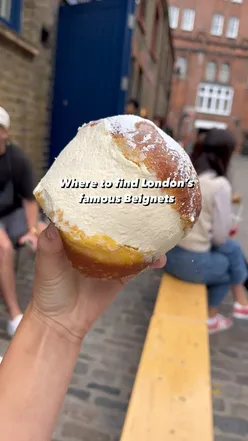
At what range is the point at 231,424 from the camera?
2.63 meters

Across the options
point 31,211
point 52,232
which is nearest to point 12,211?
point 31,211

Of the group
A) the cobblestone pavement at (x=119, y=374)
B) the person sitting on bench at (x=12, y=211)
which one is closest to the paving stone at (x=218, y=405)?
the cobblestone pavement at (x=119, y=374)

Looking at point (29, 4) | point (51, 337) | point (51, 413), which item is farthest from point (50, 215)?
point (29, 4)

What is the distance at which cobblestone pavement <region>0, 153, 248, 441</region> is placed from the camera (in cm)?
253

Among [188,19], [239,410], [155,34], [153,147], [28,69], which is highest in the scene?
[188,19]

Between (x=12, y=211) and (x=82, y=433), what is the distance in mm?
1928

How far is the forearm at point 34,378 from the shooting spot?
107cm

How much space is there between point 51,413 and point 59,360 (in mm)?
138

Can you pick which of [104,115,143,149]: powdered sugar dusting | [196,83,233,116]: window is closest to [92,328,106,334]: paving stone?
[104,115,143,149]: powdered sugar dusting

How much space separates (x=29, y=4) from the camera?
577cm

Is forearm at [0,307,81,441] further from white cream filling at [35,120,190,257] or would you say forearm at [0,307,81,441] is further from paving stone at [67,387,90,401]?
paving stone at [67,387,90,401]

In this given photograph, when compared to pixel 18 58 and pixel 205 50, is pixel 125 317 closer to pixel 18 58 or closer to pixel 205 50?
pixel 18 58

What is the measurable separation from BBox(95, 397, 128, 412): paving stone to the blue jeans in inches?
45.1

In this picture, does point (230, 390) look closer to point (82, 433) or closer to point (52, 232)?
point (82, 433)
